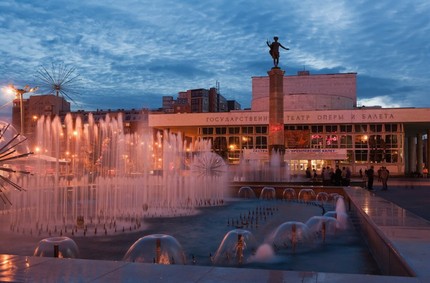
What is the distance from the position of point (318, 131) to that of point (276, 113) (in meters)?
27.0

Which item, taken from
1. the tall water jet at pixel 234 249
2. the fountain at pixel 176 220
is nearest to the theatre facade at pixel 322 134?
the fountain at pixel 176 220

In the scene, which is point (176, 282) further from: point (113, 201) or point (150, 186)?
point (150, 186)

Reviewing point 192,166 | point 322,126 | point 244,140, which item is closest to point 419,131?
point 322,126

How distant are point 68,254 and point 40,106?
127m

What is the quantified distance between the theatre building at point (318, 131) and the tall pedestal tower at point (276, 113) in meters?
22.3

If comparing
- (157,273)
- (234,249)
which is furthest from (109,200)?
(157,273)

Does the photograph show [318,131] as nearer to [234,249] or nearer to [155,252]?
[234,249]

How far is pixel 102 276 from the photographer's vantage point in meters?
5.73

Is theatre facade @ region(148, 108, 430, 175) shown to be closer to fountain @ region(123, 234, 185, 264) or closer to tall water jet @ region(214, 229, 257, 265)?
tall water jet @ region(214, 229, 257, 265)

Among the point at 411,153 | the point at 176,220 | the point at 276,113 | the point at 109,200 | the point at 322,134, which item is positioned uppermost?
the point at 276,113

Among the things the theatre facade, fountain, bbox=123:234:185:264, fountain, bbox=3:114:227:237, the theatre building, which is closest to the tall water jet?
fountain, bbox=123:234:185:264

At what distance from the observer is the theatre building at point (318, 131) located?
5828 cm

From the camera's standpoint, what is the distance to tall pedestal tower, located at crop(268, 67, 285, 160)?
35.6 metres

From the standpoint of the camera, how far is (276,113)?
36.1 meters
